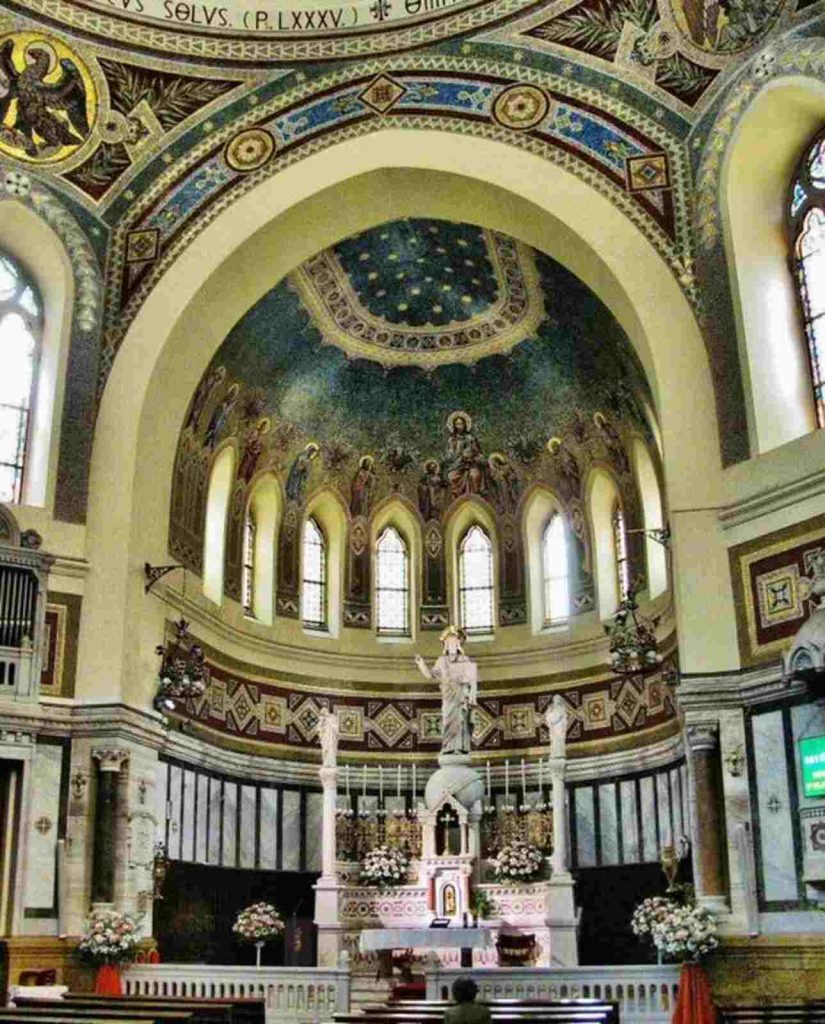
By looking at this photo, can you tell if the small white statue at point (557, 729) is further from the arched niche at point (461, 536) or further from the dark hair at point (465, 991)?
the dark hair at point (465, 991)

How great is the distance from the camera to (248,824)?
28.6 m

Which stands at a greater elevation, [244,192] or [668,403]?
[244,192]

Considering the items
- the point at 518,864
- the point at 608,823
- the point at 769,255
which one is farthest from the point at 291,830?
the point at 769,255

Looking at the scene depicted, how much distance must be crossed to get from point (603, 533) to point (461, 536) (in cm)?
429

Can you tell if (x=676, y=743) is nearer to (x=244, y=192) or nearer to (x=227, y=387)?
(x=227, y=387)

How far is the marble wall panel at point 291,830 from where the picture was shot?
96.1ft

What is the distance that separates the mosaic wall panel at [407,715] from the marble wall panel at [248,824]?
1.01 m

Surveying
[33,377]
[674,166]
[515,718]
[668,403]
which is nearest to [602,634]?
[515,718]

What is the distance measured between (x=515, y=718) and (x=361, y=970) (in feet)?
25.9

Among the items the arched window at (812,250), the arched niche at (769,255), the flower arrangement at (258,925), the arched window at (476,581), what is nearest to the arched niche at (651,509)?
the arched window at (476,581)

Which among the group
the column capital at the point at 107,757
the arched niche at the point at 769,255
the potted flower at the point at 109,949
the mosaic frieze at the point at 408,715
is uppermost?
the arched niche at the point at 769,255

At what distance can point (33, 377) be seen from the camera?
2483 centimetres

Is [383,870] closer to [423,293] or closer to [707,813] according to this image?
[707,813]

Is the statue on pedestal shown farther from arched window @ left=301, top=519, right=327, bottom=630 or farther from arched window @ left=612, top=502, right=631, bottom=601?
arched window @ left=301, top=519, right=327, bottom=630
